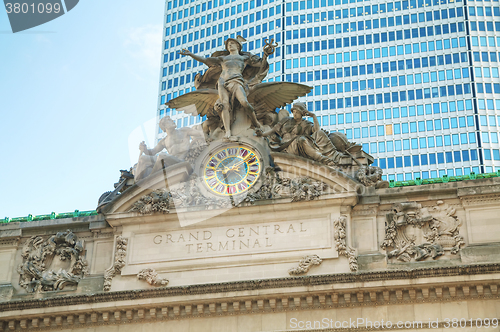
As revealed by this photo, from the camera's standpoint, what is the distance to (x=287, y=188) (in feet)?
116

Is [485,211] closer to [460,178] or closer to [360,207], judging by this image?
[460,178]

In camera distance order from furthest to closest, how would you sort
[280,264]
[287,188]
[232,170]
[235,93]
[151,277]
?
[235,93] < [232,170] < [287,188] < [151,277] < [280,264]

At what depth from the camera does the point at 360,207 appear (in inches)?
1369

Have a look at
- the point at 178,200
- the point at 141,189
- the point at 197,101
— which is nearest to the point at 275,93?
the point at 197,101

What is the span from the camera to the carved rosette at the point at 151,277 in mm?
34906

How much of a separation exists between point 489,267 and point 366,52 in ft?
181

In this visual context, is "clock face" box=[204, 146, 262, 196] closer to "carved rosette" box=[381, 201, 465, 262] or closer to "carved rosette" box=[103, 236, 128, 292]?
"carved rosette" box=[103, 236, 128, 292]

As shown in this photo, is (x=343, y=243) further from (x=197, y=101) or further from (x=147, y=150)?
(x=147, y=150)

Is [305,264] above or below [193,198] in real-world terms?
below

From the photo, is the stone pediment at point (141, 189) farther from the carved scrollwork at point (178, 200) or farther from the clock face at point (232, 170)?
the clock face at point (232, 170)

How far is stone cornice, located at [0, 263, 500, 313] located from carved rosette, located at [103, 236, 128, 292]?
2.91ft

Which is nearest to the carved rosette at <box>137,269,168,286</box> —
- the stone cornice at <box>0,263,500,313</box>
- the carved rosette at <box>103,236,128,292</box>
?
the stone cornice at <box>0,263,500,313</box>

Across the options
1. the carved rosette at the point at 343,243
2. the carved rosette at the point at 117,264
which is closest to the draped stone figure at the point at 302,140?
the carved rosette at the point at 343,243

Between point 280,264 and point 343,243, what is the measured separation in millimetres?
2441
